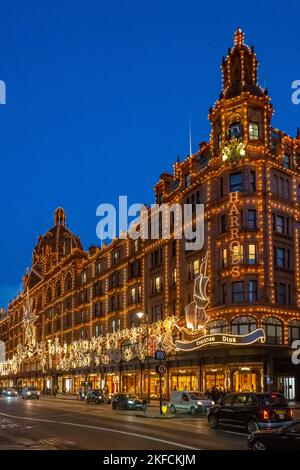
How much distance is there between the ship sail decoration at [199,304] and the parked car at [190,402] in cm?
1460

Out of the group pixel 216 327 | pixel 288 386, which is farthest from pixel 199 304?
pixel 288 386

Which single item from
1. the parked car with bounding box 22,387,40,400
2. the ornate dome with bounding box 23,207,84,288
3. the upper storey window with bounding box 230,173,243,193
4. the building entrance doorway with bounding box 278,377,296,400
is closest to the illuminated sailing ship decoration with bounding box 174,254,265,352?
the building entrance doorway with bounding box 278,377,296,400

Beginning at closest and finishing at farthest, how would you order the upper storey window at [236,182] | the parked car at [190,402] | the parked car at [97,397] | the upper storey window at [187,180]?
the parked car at [190,402] → the upper storey window at [236,182] → the parked car at [97,397] → the upper storey window at [187,180]

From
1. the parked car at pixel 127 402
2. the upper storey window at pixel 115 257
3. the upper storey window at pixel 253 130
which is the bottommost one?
the parked car at pixel 127 402

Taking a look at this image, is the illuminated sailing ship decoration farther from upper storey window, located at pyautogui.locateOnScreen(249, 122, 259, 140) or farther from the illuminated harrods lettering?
upper storey window, located at pyautogui.locateOnScreen(249, 122, 259, 140)

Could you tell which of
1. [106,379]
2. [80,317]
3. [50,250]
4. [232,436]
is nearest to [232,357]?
[232,436]

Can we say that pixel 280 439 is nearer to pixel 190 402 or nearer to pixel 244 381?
pixel 190 402

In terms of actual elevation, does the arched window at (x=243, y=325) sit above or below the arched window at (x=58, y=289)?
below

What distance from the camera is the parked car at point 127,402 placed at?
47.4m

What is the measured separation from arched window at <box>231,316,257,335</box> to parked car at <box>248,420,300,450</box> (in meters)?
35.0

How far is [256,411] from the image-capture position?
88.8 feet

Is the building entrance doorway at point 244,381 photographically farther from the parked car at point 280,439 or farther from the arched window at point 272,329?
the parked car at point 280,439

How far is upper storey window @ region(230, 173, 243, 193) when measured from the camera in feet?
181

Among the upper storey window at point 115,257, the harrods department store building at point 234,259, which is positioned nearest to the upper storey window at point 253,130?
the harrods department store building at point 234,259
